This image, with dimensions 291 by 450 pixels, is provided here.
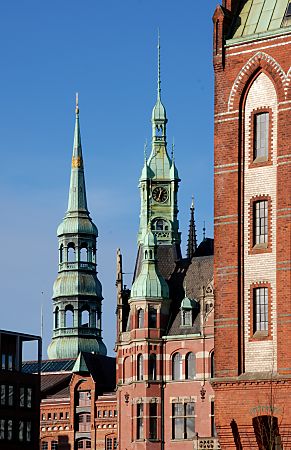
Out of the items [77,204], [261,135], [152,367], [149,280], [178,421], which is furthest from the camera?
[77,204]

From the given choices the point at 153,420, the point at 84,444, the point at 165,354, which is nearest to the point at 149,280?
the point at 165,354

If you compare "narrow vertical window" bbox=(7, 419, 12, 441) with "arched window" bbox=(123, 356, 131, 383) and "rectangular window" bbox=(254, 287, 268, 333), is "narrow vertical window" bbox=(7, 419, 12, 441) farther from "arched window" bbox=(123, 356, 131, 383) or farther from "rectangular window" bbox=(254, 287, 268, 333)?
"rectangular window" bbox=(254, 287, 268, 333)

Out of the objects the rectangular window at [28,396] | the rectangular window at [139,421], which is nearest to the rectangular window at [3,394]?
the rectangular window at [28,396]

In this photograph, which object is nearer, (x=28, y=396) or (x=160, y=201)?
(x=160, y=201)

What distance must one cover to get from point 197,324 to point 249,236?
57252mm

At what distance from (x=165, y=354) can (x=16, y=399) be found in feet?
57.1

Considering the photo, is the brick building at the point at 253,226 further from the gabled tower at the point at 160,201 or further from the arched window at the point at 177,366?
the gabled tower at the point at 160,201

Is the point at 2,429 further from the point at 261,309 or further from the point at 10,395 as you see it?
the point at 261,309

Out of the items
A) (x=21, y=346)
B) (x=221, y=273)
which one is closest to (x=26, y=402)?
(x=21, y=346)

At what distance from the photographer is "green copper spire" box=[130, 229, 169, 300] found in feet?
387

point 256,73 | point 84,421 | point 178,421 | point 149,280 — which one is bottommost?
point 84,421

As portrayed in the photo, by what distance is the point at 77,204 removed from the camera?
152 metres

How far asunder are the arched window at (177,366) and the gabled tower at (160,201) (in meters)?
10.7

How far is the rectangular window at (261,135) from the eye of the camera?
61344 millimetres
